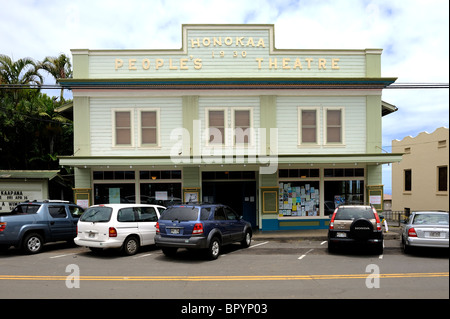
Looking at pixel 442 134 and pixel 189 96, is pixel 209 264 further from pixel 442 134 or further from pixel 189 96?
pixel 442 134

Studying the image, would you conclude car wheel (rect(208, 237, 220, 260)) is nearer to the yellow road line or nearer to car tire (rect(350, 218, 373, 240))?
the yellow road line

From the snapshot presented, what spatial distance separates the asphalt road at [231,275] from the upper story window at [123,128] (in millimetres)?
5642

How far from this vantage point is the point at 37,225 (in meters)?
11.8

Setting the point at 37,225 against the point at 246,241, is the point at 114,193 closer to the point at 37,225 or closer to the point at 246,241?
the point at 37,225

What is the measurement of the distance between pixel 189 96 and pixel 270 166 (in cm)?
496

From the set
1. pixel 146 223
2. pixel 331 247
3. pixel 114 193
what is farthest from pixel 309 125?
pixel 114 193

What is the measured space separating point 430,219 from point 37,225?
1294cm

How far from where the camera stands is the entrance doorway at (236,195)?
57.5 ft

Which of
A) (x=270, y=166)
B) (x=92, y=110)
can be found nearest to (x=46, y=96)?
(x=92, y=110)

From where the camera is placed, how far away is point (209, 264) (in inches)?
391

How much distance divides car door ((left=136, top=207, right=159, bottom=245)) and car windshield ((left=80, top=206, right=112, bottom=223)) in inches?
43.5

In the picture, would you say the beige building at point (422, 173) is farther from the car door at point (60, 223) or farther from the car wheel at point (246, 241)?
the car door at point (60, 223)

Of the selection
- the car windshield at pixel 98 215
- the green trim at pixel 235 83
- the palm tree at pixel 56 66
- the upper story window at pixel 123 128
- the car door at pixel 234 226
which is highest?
the palm tree at pixel 56 66

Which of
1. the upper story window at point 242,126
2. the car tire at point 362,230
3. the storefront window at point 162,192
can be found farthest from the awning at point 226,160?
the car tire at point 362,230
